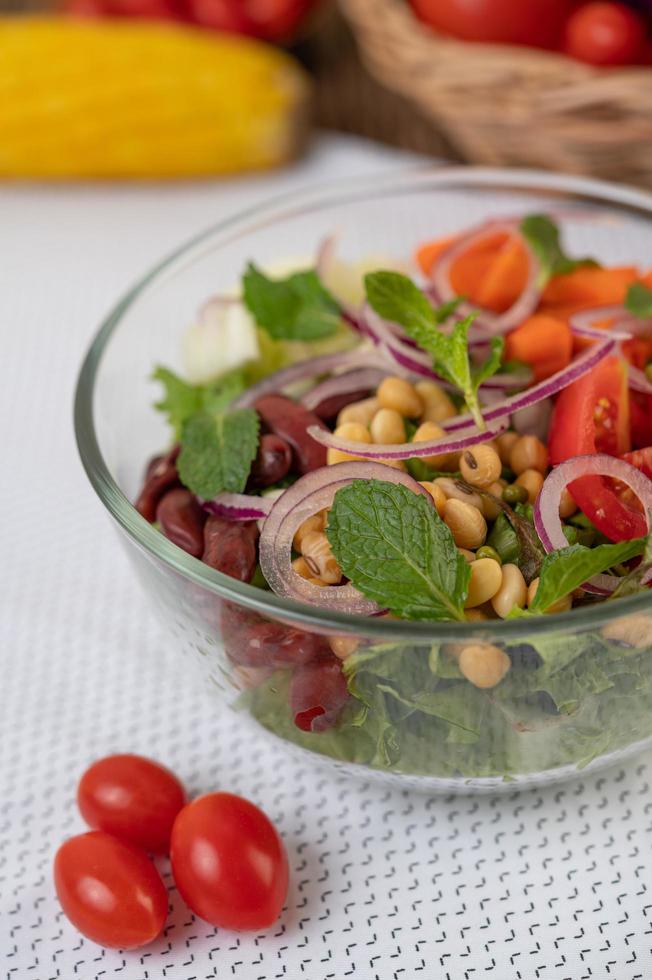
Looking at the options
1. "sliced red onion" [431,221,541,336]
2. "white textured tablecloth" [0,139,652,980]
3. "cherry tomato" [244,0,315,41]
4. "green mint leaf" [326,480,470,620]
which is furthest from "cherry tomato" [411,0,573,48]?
"green mint leaf" [326,480,470,620]

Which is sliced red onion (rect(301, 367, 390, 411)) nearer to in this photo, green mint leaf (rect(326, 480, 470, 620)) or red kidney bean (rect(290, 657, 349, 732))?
green mint leaf (rect(326, 480, 470, 620))

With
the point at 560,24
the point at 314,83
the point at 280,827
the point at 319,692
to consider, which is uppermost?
the point at 560,24

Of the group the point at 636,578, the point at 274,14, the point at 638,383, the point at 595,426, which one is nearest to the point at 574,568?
the point at 636,578

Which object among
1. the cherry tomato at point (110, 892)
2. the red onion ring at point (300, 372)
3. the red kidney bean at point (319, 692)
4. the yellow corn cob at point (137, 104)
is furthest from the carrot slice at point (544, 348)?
the yellow corn cob at point (137, 104)

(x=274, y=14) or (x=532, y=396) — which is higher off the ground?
(x=532, y=396)

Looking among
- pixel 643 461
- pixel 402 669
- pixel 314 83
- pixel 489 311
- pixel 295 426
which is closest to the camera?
pixel 402 669

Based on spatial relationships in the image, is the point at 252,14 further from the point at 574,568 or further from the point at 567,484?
the point at 574,568

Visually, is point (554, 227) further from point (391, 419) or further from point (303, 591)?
point (303, 591)
